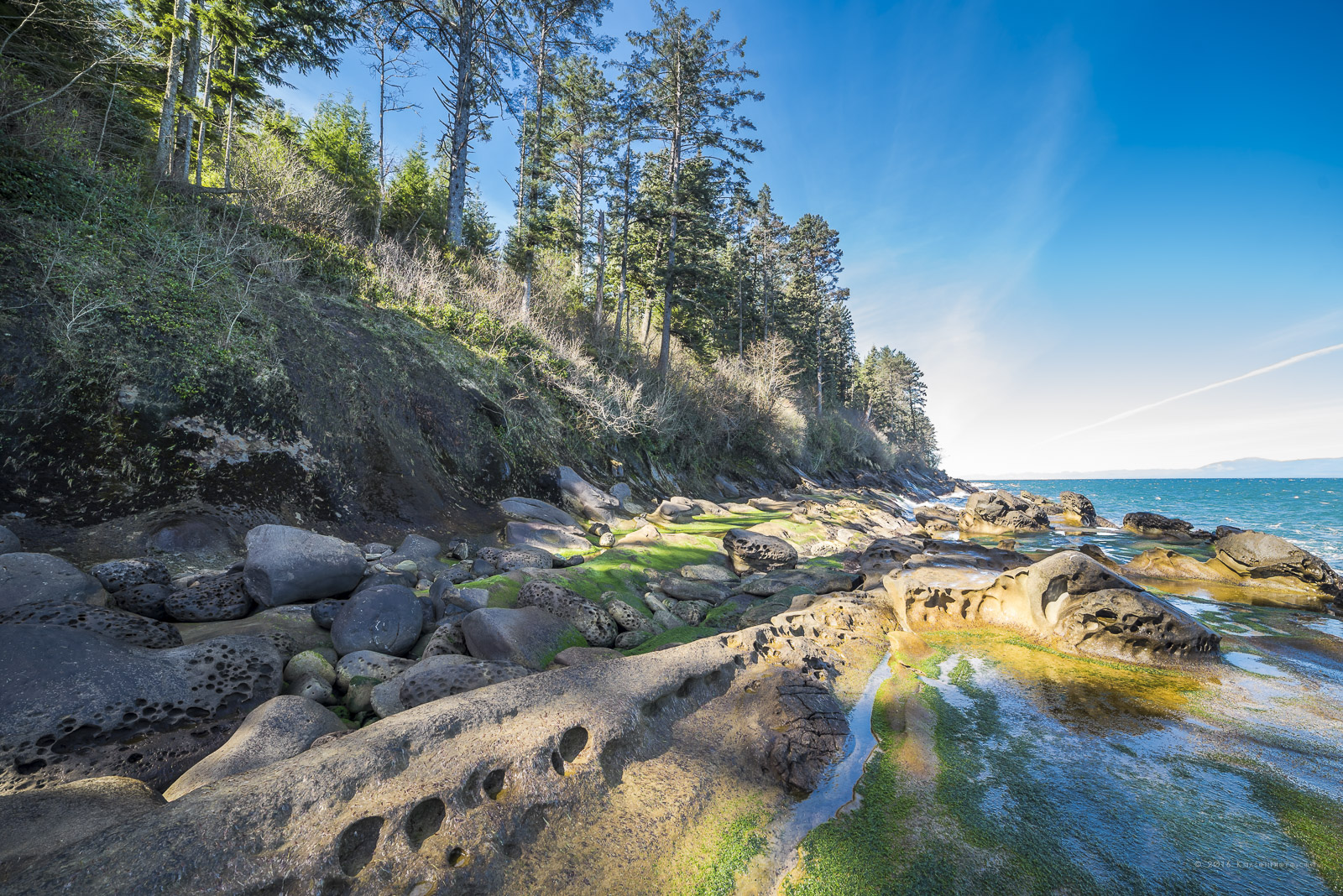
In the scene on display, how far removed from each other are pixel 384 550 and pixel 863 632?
6207 mm

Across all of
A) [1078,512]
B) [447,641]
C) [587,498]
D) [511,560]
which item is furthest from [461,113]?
[1078,512]

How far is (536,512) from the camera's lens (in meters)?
9.20

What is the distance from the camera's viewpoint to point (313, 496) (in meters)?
6.93

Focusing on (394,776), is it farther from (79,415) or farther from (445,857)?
(79,415)

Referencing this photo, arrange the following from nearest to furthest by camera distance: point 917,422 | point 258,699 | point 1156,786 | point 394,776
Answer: point 394,776 < point 1156,786 < point 258,699 < point 917,422

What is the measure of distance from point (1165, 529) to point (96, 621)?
2394 centimetres

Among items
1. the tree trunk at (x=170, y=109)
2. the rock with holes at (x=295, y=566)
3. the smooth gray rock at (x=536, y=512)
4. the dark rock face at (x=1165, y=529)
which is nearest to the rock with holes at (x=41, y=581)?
the rock with holes at (x=295, y=566)

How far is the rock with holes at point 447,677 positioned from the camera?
3.12 metres

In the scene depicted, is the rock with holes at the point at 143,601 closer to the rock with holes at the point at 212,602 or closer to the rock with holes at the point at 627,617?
the rock with holes at the point at 212,602

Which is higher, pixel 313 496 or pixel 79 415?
pixel 79 415

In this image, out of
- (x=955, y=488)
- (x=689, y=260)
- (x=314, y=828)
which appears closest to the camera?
(x=314, y=828)

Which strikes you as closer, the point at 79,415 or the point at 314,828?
the point at 314,828

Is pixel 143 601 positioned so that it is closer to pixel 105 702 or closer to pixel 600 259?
→ pixel 105 702

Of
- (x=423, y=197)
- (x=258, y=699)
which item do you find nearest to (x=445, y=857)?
(x=258, y=699)
